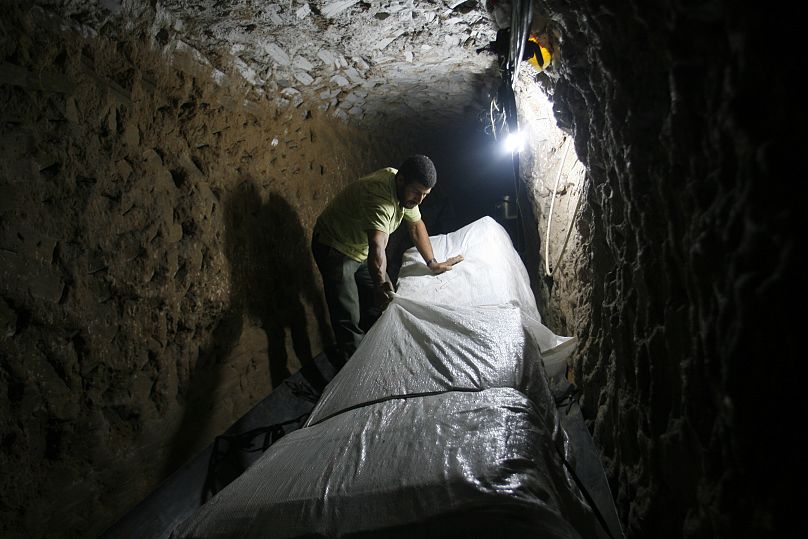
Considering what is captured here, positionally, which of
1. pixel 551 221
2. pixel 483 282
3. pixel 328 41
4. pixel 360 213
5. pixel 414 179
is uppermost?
pixel 328 41

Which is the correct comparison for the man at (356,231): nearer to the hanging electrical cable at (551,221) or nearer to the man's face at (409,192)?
the man's face at (409,192)

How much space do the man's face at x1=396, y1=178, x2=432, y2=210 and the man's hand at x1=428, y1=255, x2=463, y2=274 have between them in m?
0.41

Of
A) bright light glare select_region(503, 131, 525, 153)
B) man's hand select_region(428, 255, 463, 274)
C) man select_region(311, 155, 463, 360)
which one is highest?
bright light glare select_region(503, 131, 525, 153)

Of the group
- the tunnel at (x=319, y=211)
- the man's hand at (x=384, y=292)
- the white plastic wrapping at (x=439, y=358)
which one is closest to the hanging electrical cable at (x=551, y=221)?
the tunnel at (x=319, y=211)

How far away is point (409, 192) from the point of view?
2.33 m

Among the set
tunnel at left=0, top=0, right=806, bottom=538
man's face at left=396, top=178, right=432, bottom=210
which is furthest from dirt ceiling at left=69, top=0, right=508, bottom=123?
man's face at left=396, top=178, right=432, bottom=210

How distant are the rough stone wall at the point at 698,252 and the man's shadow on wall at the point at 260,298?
176cm

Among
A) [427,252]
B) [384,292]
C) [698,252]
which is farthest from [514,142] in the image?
[698,252]

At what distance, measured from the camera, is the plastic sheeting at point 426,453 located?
71cm

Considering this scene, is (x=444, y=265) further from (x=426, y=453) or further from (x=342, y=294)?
(x=426, y=453)

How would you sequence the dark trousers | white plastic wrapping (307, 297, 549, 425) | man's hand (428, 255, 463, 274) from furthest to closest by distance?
the dark trousers → man's hand (428, 255, 463, 274) → white plastic wrapping (307, 297, 549, 425)

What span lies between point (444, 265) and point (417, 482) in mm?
1520

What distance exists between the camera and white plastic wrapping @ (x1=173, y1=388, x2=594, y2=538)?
69 centimetres

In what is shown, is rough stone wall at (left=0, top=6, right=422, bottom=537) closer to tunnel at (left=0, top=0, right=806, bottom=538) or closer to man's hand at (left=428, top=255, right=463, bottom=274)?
tunnel at (left=0, top=0, right=806, bottom=538)
